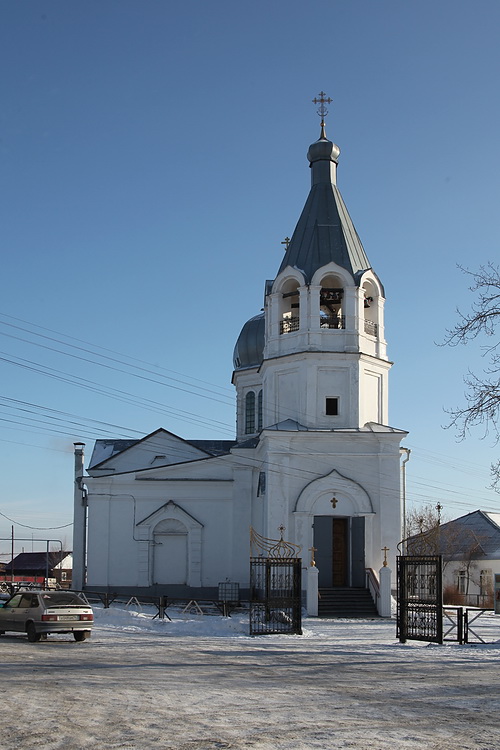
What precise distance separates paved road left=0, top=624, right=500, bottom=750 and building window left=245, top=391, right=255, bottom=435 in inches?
846

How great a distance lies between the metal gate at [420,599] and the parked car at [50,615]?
666cm

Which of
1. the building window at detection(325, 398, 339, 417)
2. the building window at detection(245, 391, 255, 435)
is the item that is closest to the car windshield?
the building window at detection(325, 398, 339, 417)

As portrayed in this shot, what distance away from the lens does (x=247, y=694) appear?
1065 cm

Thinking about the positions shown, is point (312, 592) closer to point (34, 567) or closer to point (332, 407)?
point (332, 407)

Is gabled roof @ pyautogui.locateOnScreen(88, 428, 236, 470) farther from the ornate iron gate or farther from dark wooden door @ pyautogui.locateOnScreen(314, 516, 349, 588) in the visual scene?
the ornate iron gate

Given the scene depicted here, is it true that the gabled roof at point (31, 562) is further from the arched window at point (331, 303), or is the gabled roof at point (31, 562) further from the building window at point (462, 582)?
the arched window at point (331, 303)

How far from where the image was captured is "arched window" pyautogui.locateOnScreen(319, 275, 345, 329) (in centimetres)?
2961

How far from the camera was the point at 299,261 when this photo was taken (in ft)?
98.4

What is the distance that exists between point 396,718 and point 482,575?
43.9 m

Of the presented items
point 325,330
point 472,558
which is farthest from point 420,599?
point 472,558

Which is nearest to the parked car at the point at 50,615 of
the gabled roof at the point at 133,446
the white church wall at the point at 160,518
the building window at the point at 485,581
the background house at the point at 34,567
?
the white church wall at the point at 160,518

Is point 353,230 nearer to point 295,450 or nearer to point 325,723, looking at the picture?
point 295,450

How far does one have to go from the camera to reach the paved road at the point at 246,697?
798 centimetres

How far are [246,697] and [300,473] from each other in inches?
713
